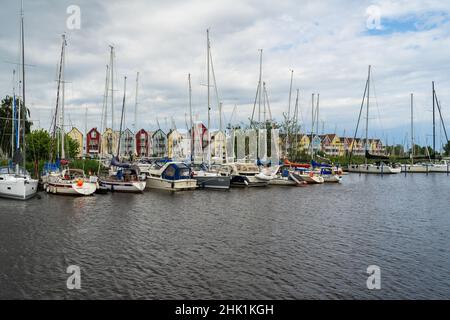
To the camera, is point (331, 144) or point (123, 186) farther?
point (331, 144)

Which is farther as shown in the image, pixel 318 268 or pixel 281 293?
pixel 318 268

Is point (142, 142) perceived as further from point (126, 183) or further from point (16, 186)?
point (16, 186)

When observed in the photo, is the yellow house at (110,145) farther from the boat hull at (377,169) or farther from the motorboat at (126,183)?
the boat hull at (377,169)

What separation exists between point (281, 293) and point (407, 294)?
4912mm

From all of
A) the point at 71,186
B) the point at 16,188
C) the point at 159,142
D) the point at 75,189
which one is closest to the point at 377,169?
the point at 75,189

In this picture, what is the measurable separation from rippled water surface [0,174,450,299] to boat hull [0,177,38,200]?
1.39 meters

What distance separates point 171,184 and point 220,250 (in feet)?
100

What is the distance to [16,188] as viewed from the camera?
39.5 m

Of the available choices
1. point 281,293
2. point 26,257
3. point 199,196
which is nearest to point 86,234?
point 26,257

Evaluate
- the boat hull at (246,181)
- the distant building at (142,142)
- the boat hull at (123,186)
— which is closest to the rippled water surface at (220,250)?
the boat hull at (123,186)

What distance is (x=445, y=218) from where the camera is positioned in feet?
111

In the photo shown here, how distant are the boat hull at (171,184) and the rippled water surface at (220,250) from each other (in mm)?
12079

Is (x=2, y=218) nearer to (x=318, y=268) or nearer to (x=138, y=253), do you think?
(x=138, y=253)

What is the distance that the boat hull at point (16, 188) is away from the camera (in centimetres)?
3941
